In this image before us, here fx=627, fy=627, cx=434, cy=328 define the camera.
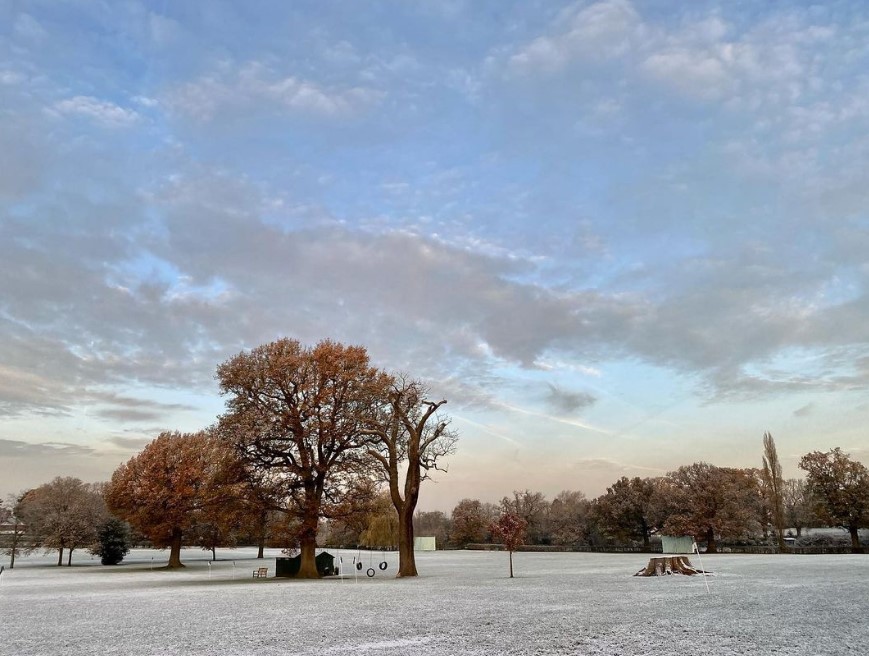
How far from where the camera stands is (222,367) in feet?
136

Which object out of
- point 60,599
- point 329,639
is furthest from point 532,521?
point 329,639

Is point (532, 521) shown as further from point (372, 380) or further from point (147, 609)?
point (147, 609)

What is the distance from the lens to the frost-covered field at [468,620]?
13375mm

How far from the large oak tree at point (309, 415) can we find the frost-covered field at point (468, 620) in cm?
1129

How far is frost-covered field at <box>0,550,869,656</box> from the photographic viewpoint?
1338 centimetres

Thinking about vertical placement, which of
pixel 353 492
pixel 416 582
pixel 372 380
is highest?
pixel 372 380

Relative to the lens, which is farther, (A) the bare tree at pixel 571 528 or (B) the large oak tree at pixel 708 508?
(A) the bare tree at pixel 571 528

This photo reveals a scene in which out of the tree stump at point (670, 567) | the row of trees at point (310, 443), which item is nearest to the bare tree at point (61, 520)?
the row of trees at point (310, 443)

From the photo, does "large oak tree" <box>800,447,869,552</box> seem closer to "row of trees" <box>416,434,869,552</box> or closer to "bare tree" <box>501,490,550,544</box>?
"row of trees" <box>416,434,869,552</box>

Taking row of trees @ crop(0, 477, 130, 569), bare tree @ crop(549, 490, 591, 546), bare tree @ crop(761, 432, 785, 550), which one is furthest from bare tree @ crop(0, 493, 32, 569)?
bare tree @ crop(761, 432, 785, 550)

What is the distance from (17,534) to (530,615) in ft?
237

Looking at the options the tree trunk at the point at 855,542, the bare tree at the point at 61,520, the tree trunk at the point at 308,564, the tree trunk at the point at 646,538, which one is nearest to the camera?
the tree trunk at the point at 308,564

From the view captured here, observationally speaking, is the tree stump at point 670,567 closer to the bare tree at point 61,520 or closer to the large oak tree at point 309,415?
the large oak tree at point 309,415

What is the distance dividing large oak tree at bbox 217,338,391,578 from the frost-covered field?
11.3 metres
